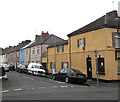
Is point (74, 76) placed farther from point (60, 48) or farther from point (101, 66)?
point (60, 48)

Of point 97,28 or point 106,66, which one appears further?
point 97,28

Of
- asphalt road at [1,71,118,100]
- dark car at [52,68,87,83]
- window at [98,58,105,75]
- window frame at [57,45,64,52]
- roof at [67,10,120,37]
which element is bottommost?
asphalt road at [1,71,118,100]

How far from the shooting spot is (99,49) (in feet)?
68.2

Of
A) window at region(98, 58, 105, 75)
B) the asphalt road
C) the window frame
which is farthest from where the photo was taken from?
the window frame

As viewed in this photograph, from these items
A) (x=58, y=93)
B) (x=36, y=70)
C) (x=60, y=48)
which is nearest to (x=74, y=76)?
(x=58, y=93)

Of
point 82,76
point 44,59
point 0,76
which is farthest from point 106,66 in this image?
point 44,59

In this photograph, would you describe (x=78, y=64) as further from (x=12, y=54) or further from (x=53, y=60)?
(x=12, y=54)

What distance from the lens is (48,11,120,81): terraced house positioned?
1973 cm

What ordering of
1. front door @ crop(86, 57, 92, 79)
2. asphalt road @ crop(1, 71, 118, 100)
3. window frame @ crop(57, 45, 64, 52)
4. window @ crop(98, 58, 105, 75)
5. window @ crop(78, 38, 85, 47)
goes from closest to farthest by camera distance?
asphalt road @ crop(1, 71, 118, 100)
window @ crop(98, 58, 105, 75)
front door @ crop(86, 57, 92, 79)
window @ crop(78, 38, 85, 47)
window frame @ crop(57, 45, 64, 52)

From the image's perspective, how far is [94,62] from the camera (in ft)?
69.7

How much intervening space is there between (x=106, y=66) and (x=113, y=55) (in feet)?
4.49

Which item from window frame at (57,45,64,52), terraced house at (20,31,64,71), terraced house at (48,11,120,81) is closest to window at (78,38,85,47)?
terraced house at (48,11,120,81)

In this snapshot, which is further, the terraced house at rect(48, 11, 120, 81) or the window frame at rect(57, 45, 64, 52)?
the window frame at rect(57, 45, 64, 52)

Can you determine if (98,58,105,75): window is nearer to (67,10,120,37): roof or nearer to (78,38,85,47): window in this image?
(67,10,120,37): roof
